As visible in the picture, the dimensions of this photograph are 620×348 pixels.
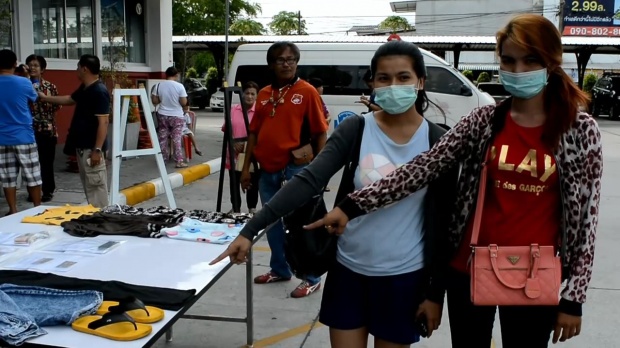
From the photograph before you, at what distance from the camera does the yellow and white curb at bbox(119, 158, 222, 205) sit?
8.09 metres

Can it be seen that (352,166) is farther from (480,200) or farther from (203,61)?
(203,61)

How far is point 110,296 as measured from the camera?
2.32 m

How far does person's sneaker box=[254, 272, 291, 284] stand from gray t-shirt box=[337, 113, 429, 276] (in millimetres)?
2902

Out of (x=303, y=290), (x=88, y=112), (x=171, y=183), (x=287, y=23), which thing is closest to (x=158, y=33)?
(x=171, y=183)

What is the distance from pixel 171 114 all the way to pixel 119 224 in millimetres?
7680

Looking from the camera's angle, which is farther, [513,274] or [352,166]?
[352,166]

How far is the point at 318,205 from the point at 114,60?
34.2ft

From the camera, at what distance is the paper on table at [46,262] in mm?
2689

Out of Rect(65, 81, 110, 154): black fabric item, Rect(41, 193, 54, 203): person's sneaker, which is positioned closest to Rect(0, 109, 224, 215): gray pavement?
Rect(41, 193, 54, 203): person's sneaker

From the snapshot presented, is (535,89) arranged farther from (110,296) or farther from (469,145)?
(110,296)

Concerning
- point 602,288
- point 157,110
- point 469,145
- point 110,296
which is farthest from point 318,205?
point 157,110

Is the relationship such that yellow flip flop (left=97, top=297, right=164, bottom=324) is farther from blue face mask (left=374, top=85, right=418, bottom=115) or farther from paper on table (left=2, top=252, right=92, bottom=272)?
blue face mask (left=374, top=85, right=418, bottom=115)

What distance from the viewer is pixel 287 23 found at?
6341 cm

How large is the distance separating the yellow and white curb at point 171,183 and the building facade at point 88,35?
2779mm
